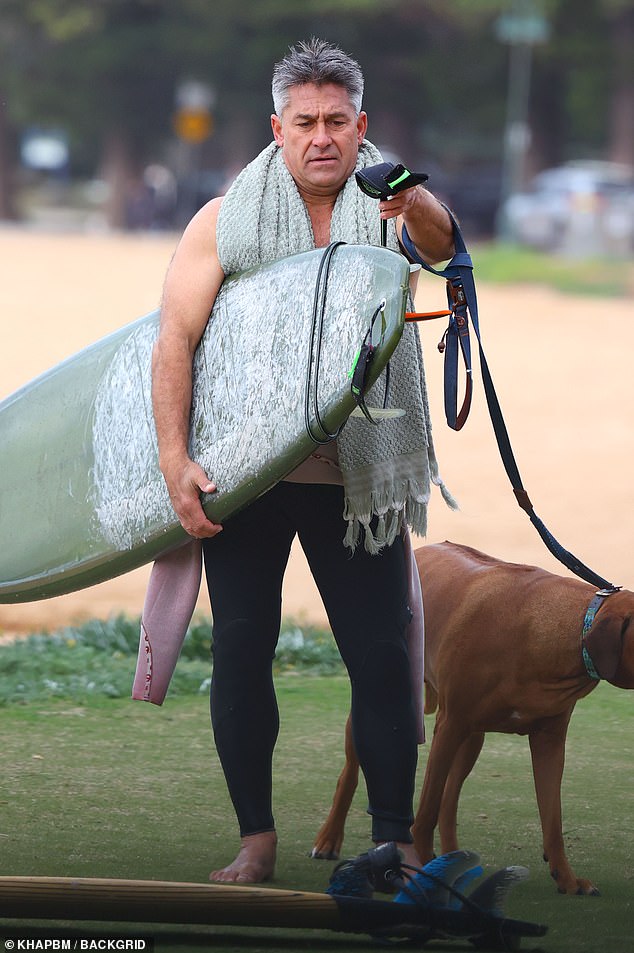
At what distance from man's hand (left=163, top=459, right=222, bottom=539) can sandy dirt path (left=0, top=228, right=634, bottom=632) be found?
4.05 metres

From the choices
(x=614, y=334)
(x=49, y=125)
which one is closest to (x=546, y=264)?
(x=614, y=334)

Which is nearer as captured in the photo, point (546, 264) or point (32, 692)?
point (32, 692)

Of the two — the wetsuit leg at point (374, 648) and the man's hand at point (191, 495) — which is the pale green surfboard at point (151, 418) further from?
the wetsuit leg at point (374, 648)

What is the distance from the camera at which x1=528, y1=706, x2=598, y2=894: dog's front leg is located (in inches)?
143

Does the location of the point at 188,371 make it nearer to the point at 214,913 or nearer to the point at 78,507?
the point at 78,507

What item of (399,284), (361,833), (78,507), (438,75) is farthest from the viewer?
(438,75)

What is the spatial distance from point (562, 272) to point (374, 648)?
19.4 m

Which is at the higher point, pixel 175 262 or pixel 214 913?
pixel 175 262

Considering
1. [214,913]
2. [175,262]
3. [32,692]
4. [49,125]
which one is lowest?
[32,692]

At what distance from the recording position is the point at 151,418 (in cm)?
363

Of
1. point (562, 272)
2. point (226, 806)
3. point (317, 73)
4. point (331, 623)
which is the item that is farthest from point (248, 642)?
point (562, 272)

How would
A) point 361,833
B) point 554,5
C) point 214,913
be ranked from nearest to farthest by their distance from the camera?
point 214,913
point 361,833
point 554,5

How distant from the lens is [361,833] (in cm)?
412

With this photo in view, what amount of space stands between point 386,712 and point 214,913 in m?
0.72
